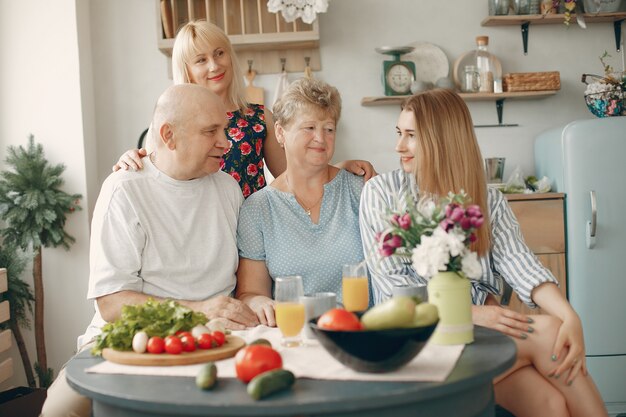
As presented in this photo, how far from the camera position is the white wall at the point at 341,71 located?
4184 millimetres

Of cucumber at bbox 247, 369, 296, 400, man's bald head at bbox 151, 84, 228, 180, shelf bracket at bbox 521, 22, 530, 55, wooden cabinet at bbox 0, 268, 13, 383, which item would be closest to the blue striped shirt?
man's bald head at bbox 151, 84, 228, 180

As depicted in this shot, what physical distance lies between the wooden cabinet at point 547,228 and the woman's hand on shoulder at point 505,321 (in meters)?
2.04

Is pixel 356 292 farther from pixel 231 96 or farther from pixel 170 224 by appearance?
pixel 231 96

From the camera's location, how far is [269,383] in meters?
1.35

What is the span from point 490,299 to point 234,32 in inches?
103

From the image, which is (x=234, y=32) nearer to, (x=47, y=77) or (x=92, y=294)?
(x=47, y=77)

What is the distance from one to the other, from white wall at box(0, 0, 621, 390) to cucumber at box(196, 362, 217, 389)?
292 cm

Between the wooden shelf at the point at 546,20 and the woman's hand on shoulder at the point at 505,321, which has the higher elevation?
the wooden shelf at the point at 546,20

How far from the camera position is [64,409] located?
6.57 feet

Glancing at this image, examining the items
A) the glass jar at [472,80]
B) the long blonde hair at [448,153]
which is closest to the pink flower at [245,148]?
the long blonde hair at [448,153]

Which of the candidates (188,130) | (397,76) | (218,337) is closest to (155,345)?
(218,337)

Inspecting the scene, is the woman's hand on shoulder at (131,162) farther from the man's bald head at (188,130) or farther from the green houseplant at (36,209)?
the green houseplant at (36,209)

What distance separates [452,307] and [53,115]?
307cm

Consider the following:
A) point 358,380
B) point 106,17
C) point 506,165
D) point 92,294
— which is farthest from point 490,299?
point 106,17
